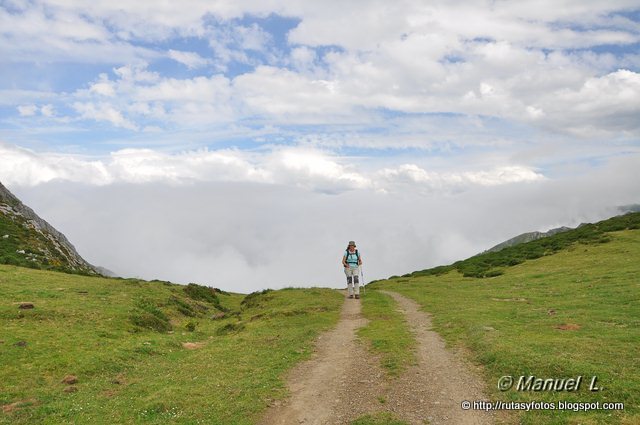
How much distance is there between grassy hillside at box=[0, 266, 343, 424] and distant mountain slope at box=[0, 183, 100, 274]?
41.4ft

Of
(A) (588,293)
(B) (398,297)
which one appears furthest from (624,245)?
(B) (398,297)

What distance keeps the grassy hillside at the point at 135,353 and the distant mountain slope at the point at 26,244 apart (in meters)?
12.6

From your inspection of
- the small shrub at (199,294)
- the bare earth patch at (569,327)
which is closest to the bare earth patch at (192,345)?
the small shrub at (199,294)

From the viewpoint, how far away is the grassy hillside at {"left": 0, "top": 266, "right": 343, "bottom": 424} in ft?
45.8

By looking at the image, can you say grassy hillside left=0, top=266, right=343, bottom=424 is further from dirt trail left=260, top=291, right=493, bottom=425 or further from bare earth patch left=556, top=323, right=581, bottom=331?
bare earth patch left=556, top=323, right=581, bottom=331

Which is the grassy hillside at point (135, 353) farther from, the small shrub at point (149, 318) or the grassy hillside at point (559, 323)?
the grassy hillside at point (559, 323)

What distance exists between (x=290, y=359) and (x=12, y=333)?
47.2ft

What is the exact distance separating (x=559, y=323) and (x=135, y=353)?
22076 mm

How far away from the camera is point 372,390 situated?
14.5 m

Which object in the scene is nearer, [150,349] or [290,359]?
[290,359]

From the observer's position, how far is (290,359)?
18984 millimetres

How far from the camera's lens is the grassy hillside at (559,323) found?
1303 centimetres

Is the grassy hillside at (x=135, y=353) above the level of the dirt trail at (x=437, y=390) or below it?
above

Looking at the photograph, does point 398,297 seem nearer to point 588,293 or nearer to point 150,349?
point 588,293
